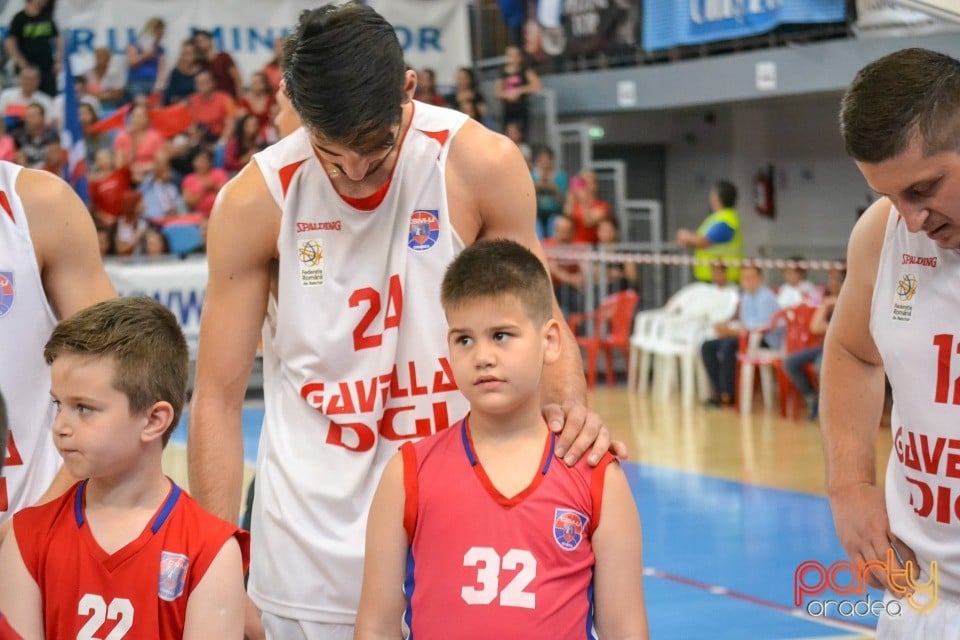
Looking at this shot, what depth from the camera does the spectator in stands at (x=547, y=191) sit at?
18.2 meters

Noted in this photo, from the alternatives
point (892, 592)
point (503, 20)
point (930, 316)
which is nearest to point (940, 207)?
point (930, 316)

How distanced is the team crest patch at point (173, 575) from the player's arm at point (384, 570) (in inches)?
15.6

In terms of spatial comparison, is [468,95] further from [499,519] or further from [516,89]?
[499,519]

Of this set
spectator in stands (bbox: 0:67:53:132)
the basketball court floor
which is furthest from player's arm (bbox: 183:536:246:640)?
spectator in stands (bbox: 0:67:53:132)

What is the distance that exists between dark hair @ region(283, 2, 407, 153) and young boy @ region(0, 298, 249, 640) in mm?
564

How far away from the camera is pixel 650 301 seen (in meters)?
17.7

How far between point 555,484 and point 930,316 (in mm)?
883

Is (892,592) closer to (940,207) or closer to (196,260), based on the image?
(940,207)

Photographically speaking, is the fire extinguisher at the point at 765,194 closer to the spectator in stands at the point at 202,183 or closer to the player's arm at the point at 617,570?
the spectator in stands at the point at 202,183

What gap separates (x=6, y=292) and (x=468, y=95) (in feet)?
53.9

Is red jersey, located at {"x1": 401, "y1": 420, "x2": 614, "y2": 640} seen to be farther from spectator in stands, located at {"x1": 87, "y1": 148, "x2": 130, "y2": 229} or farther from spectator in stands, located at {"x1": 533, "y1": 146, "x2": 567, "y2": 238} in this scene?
spectator in stands, located at {"x1": 533, "y1": 146, "x2": 567, "y2": 238}

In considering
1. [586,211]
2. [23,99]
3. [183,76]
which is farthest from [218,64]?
[586,211]

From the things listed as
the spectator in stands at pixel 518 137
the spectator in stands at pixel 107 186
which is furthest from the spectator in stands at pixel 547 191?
the spectator in stands at pixel 107 186

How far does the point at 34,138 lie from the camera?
16641mm
